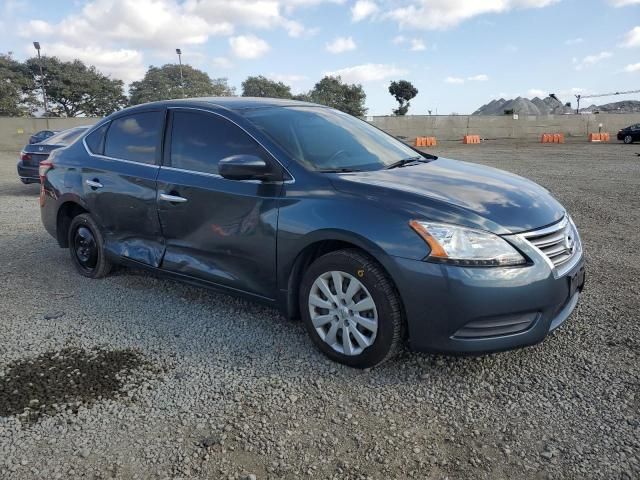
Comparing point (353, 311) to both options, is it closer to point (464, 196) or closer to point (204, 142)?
point (464, 196)

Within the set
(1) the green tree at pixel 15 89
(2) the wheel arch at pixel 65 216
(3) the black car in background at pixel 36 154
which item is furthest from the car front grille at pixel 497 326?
(1) the green tree at pixel 15 89

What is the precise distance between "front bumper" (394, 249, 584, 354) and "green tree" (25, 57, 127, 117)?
57.2 m

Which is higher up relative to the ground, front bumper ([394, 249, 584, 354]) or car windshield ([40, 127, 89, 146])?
car windshield ([40, 127, 89, 146])

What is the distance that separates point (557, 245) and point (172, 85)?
70279 mm

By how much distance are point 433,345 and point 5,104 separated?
2199 inches

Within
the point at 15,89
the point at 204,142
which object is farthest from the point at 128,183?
the point at 15,89

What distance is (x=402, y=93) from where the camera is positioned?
214 ft

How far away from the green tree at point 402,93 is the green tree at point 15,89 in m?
40.2

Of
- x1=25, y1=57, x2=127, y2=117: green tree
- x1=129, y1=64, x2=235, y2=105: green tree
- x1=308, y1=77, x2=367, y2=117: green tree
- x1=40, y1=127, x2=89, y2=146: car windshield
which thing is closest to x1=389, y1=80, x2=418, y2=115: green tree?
x1=308, y1=77, x2=367, y2=117: green tree

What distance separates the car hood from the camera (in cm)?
300

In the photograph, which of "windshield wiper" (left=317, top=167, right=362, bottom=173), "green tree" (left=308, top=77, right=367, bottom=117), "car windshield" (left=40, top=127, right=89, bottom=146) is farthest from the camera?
"green tree" (left=308, top=77, right=367, bottom=117)

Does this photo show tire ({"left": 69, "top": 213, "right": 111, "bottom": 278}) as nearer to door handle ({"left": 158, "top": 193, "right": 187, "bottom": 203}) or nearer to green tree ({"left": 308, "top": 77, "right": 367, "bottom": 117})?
door handle ({"left": 158, "top": 193, "right": 187, "bottom": 203})

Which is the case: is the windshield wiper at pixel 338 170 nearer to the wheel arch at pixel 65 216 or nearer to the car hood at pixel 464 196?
the car hood at pixel 464 196

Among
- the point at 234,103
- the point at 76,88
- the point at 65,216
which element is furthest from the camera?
the point at 76,88
